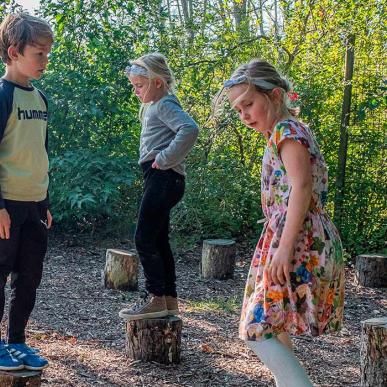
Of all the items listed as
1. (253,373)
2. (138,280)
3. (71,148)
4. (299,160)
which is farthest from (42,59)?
(71,148)

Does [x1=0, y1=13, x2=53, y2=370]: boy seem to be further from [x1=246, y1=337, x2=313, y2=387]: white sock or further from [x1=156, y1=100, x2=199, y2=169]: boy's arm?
[x1=246, y1=337, x2=313, y2=387]: white sock

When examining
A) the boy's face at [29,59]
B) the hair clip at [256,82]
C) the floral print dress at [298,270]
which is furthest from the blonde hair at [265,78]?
the boy's face at [29,59]

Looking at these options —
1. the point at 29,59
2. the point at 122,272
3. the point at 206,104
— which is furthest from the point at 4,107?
the point at 206,104

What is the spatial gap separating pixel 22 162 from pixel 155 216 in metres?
1.06

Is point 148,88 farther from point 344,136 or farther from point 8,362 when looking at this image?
point 344,136

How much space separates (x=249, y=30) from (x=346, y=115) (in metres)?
1.69

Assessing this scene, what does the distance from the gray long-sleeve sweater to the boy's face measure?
98 cm

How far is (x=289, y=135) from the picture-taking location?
2975 millimetres

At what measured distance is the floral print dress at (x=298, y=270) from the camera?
2.94m

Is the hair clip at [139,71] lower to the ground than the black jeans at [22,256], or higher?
higher

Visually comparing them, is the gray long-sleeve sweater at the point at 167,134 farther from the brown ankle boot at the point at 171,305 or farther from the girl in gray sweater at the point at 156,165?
the brown ankle boot at the point at 171,305

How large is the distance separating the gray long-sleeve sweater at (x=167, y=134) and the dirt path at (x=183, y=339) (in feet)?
3.98

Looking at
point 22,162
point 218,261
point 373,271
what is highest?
point 22,162

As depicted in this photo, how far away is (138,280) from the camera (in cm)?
721
